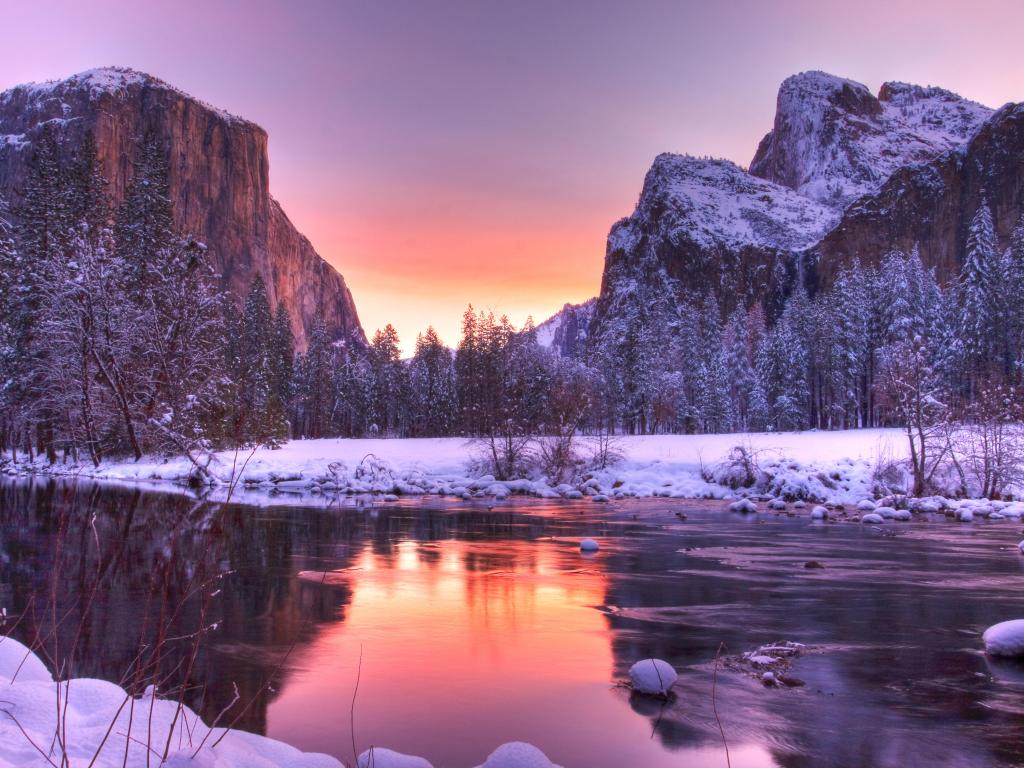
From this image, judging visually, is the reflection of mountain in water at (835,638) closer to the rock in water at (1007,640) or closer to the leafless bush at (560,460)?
the rock in water at (1007,640)

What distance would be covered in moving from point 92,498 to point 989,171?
537ft

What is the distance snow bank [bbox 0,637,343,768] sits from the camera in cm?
342

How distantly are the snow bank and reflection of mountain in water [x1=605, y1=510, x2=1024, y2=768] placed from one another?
9.65 feet

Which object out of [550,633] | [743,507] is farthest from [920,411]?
[550,633]

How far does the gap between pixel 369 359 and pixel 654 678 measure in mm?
84708

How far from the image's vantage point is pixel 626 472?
104ft

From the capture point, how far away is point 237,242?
155m

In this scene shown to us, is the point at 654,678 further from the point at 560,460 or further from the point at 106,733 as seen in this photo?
the point at 560,460

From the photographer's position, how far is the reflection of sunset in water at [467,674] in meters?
5.29

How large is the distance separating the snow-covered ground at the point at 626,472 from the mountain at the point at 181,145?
115 metres

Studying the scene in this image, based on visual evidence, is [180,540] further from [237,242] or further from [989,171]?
[989,171]

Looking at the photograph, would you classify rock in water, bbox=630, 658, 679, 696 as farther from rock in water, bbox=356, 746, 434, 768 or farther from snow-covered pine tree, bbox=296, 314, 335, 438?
snow-covered pine tree, bbox=296, 314, 335, 438

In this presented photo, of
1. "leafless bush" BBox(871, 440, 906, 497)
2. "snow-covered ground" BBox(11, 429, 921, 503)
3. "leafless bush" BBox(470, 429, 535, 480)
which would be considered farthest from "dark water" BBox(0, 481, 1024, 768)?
"leafless bush" BBox(470, 429, 535, 480)

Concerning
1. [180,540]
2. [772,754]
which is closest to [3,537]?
Result: [180,540]
